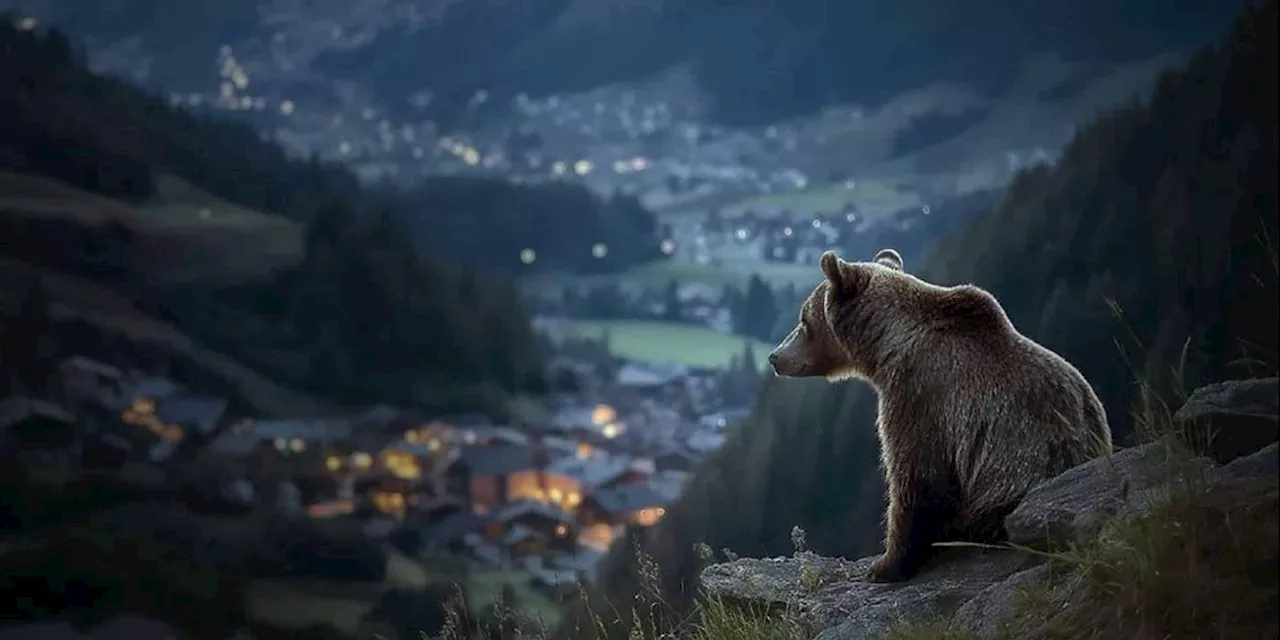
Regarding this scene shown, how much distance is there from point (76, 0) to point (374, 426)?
7428 mm

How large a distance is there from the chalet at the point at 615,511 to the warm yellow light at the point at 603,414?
A: 2051mm

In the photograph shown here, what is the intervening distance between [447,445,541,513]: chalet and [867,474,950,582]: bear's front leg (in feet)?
32.8

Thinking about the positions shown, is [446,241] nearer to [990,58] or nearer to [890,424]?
[990,58]

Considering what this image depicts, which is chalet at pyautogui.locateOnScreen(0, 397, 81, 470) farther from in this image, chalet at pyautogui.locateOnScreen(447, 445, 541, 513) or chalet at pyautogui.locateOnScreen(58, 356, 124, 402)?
chalet at pyautogui.locateOnScreen(447, 445, 541, 513)

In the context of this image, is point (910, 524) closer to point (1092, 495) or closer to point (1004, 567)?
point (1004, 567)

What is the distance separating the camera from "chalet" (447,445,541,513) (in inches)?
549

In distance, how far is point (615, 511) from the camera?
13.6m

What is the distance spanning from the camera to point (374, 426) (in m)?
14.8

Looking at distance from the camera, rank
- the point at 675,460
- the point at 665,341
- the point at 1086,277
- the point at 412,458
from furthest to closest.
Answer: the point at 665,341, the point at 675,460, the point at 412,458, the point at 1086,277

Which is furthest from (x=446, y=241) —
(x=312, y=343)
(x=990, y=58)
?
(x=990, y=58)

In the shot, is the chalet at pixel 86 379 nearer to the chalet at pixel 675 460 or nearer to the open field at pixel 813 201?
the chalet at pixel 675 460

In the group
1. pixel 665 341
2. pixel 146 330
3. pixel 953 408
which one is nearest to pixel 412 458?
pixel 146 330

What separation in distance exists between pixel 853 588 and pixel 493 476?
34.2 ft

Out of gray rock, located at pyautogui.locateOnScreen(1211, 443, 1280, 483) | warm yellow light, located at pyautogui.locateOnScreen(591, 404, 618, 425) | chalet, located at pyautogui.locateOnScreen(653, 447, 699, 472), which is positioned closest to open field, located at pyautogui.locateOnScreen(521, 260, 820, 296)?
warm yellow light, located at pyautogui.locateOnScreen(591, 404, 618, 425)
